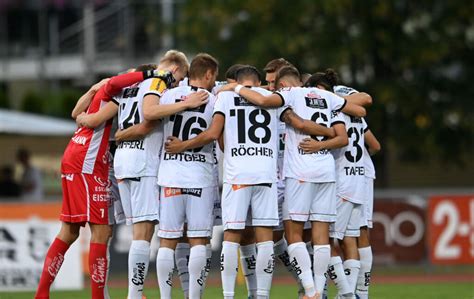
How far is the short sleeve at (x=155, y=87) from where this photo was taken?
12.5 m

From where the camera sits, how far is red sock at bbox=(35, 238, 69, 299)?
13102 mm

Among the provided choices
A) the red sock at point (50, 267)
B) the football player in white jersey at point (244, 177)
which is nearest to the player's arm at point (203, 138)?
the football player in white jersey at point (244, 177)

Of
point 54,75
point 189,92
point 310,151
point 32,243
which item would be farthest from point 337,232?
point 54,75

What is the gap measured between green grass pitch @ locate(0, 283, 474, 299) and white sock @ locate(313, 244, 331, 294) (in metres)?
3.33

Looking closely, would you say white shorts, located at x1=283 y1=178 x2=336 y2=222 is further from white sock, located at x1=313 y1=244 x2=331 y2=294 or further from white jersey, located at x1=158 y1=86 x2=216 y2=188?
white jersey, located at x1=158 y1=86 x2=216 y2=188

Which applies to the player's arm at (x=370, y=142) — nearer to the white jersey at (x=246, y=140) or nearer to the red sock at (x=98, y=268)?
the white jersey at (x=246, y=140)

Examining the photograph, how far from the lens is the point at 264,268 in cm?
1234

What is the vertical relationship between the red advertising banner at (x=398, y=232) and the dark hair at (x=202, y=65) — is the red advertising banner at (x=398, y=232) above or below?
below

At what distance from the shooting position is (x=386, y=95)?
30047mm

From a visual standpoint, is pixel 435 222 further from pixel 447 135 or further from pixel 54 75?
pixel 54 75

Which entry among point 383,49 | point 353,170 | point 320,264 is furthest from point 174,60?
point 383,49

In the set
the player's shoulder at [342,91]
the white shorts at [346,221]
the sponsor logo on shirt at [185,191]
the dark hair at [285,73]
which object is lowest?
the white shorts at [346,221]

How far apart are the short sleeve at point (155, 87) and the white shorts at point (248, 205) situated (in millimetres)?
1147

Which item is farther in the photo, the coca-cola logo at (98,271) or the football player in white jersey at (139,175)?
the coca-cola logo at (98,271)
